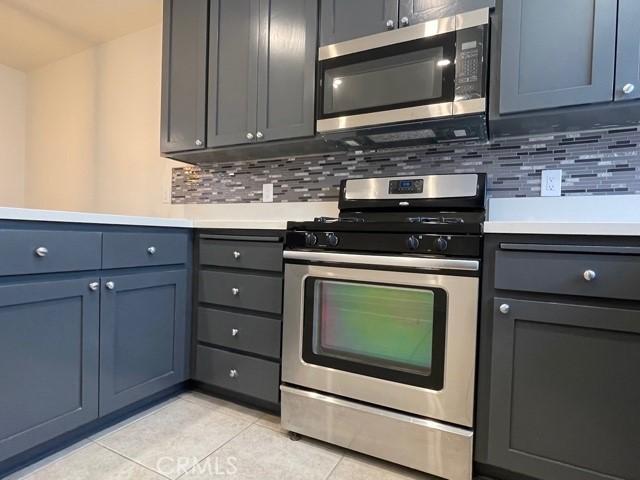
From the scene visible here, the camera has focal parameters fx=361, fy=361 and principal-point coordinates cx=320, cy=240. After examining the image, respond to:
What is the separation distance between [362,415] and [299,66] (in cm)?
159

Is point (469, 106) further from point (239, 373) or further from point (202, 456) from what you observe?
point (202, 456)

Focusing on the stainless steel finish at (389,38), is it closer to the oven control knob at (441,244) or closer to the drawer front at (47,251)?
the oven control knob at (441,244)

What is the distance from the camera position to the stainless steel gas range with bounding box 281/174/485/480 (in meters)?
1.21

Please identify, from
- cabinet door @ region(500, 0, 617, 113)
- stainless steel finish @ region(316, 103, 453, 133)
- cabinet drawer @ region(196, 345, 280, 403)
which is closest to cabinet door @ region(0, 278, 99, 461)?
cabinet drawer @ region(196, 345, 280, 403)

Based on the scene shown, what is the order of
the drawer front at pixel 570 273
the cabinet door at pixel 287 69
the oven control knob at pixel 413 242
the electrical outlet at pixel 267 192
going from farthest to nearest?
the electrical outlet at pixel 267 192 < the cabinet door at pixel 287 69 < the oven control knob at pixel 413 242 < the drawer front at pixel 570 273

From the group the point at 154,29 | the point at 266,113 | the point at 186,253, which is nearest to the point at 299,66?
the point at 266,113

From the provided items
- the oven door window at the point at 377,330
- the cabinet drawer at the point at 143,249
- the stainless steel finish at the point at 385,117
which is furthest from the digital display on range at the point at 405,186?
the cabinet drawer at the point at 143,249

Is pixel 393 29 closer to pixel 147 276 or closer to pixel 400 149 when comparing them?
pixel 400 149

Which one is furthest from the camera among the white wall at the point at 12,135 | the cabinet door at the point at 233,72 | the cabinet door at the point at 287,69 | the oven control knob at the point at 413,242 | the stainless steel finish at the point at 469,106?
the white wall at the point at 12,135

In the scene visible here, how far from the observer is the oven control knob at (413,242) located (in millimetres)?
1266

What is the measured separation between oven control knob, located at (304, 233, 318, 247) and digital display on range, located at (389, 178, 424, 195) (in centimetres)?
47

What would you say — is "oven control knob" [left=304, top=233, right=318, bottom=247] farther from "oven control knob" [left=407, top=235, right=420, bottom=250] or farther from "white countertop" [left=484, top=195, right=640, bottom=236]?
"white countertop" [left=484, top=195, right=640, bottom=236]

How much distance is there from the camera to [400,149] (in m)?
1.84

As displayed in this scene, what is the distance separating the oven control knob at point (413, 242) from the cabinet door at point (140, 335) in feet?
3.76
